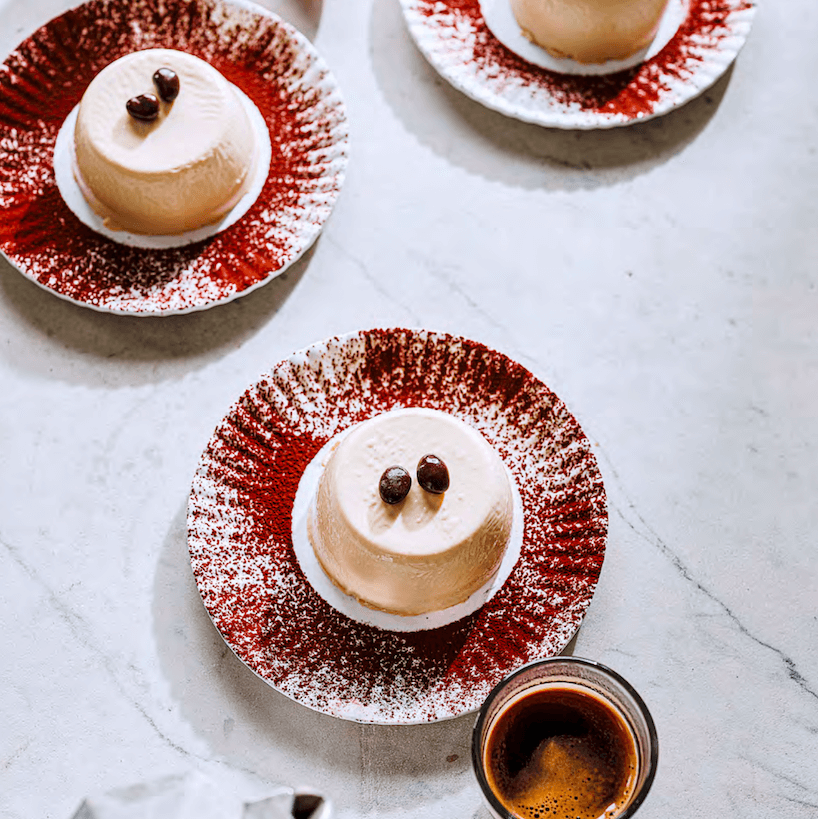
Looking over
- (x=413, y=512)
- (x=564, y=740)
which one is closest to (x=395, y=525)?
(x=413, y=512)

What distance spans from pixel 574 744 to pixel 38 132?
880mm

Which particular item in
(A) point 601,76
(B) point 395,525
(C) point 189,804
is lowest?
(C) point 189,804

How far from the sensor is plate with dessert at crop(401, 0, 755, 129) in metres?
1.29

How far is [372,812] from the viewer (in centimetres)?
107

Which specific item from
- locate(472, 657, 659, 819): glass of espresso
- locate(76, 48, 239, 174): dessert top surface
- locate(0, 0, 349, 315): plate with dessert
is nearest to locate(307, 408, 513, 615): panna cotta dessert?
locate(472, 657, 659, 819): glass of espresso

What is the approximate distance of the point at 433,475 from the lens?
39.7 inches

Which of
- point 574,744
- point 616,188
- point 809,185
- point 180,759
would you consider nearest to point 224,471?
point 180,759

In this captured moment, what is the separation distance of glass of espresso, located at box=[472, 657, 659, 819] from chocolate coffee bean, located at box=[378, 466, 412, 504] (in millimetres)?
189

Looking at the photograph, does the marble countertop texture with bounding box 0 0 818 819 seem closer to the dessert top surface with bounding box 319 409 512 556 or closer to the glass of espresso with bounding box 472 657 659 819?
the glass of espresso with bounding box 472 657 659 819

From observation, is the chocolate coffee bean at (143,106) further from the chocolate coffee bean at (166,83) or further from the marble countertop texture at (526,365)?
the marble countertop texture at (526,365)

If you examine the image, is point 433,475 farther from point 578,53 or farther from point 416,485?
point 578,53

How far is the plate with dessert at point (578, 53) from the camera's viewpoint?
Answer: 50.7 inches

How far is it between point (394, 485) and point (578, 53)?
2.04ft

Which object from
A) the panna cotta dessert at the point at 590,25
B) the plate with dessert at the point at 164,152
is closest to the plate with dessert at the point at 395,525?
the plate with dessert at the point at 164,152
